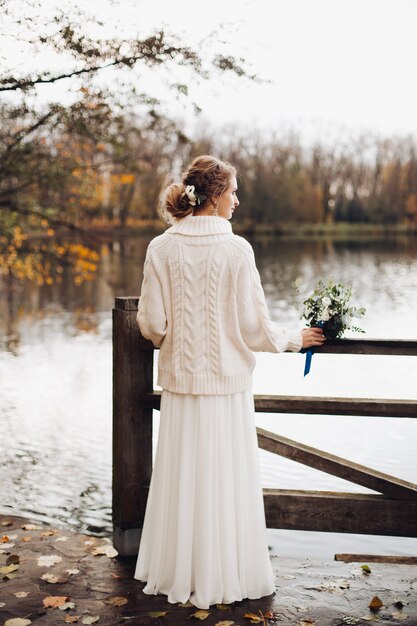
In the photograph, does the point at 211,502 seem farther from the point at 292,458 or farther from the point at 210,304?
the point at 210,304

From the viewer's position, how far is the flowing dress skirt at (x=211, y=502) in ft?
12.2

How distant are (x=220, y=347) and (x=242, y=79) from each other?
3355 millimetres

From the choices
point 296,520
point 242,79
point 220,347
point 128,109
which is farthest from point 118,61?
point 296,520

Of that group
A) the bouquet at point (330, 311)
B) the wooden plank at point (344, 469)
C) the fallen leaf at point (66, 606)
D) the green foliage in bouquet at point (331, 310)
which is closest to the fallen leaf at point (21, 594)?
the fallen leaf at point (66, 606)

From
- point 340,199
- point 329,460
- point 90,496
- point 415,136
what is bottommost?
point 90,496

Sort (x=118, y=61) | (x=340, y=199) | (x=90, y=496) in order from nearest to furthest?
(x=118, y=61), (x=90, y=496), (x=340, y=199)

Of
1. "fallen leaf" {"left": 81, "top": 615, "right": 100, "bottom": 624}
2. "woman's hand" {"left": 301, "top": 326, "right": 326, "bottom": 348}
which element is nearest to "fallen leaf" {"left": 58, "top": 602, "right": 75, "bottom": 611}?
"fallen leaf" {"left": 81, "top": 615, "right": 100, "bottom": 624}

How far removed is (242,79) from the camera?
21.1ft

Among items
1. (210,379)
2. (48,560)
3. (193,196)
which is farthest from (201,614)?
(193,196)

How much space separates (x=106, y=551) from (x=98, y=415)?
642 cm

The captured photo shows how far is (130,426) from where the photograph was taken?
4398 millimetres

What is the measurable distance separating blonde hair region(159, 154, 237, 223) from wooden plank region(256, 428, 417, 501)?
119 cm

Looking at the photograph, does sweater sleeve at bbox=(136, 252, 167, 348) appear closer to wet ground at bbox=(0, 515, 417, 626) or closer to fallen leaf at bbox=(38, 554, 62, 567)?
wet ground at bbox=(0, 515, 417, 626)

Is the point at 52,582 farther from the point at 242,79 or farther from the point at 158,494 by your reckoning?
the point at 242,79
